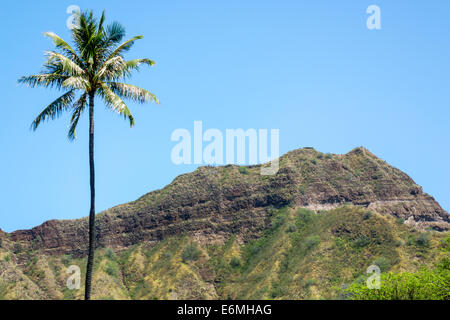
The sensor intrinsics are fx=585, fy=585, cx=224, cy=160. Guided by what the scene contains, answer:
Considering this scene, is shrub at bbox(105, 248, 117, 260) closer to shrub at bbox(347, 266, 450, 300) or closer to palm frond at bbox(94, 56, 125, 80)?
shrub at bbox(347, 266, 450, 300)

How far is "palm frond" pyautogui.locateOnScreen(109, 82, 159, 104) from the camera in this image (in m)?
26.9

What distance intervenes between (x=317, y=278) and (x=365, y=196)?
45.6m

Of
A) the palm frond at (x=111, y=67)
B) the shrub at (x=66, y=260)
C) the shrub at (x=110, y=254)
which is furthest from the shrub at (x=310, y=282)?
the palm frond at (x=111, y=67)

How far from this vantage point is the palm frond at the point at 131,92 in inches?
1061

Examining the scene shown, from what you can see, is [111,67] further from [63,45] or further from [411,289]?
[411,289]

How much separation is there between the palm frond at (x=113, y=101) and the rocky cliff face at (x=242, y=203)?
114179mm

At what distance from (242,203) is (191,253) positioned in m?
21.1

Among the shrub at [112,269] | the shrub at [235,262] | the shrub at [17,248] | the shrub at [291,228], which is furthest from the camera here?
the shrub at [17,248]

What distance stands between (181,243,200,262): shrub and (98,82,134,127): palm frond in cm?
10549

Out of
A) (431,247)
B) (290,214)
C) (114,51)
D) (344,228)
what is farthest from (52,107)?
(290,214)

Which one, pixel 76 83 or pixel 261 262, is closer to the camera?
pixel 76 83

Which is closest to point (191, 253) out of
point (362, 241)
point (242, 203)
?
point (242, 203)

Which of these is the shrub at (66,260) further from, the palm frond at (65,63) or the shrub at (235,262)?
the palm frond at (65,63)

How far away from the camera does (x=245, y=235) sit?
13962 centimetres
